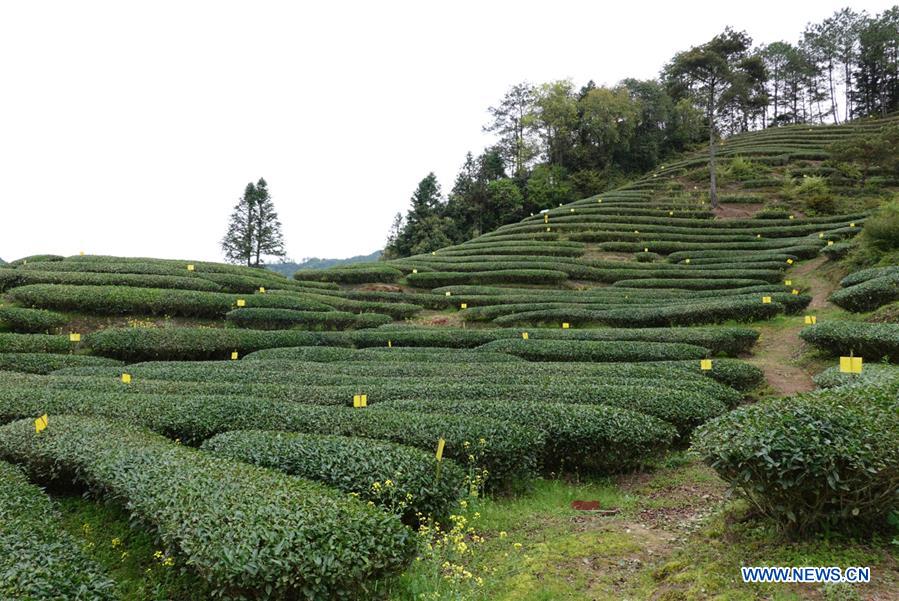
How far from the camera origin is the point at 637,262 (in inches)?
1200

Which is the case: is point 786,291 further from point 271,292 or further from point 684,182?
point 684,182

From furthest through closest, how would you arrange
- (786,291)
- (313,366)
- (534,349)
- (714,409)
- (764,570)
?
1. (786,291)
2. (534,349)
3. (313,366)
4. (714,409)
5. (764,570)

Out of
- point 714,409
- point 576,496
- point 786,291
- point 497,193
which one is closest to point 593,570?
point 576,496

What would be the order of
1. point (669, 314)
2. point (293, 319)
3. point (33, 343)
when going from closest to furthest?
point (33, 343)
point (669, 314)
point (293, 319)

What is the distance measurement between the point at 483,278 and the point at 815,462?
24.3 meters

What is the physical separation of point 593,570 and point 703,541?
1.17 m

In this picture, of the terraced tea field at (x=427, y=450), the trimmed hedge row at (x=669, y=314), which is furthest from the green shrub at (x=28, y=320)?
the trimmed hedge row at (x=669, y=314)

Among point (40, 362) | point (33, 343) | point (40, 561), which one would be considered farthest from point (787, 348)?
point (33, 343)

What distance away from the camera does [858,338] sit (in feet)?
38.5

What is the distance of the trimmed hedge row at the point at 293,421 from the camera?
274 inches

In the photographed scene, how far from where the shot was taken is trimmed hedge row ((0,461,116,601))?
3469 mm

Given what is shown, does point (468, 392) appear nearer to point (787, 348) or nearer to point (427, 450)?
point (427, 450)

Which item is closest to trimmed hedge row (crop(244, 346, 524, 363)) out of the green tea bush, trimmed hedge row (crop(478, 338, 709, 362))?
trimmed hedge row (crop(478, 338, 709, 362))

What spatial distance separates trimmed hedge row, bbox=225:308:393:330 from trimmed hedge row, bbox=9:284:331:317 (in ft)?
3.08
